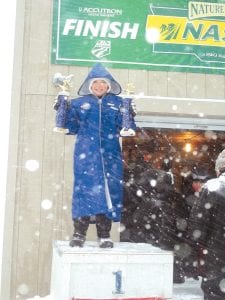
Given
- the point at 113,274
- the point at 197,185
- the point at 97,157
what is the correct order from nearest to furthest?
the point at 113,274 < the point at 97,157 < the point at 197,185

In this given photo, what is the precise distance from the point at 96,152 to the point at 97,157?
0.15 feet

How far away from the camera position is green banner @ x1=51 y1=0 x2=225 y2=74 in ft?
18.4

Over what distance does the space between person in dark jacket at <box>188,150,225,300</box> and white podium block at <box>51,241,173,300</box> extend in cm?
32

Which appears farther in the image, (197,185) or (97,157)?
(197,185)

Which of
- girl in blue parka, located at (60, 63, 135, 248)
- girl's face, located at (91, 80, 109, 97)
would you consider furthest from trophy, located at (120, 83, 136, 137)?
girl's face, located at (91, 80, 109, 97)

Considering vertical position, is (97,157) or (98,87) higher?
(98,87)

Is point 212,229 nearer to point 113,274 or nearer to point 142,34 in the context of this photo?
point 113,274

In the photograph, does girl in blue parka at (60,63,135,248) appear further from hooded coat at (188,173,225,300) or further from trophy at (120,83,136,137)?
hooded coat at (188,173,225,300)

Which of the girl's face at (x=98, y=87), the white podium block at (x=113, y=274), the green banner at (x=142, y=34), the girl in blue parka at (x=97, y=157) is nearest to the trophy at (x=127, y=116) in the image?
the girl in blue parka at (x=97, y=157)

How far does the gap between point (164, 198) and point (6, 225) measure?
171 centimetres

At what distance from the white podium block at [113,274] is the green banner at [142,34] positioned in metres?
2.42

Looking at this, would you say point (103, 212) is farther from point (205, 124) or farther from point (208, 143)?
point (208, 143)

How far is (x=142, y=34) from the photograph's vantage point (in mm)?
5727

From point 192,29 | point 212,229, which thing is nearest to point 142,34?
point 192,29
